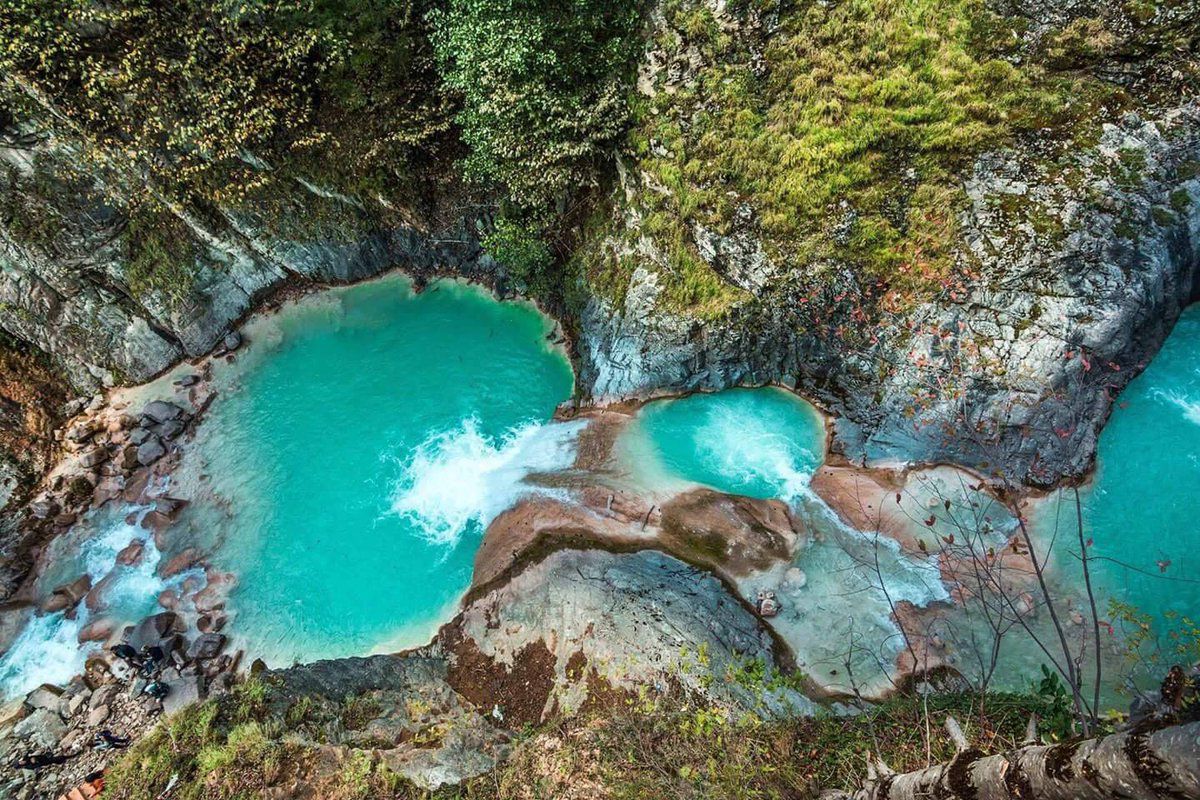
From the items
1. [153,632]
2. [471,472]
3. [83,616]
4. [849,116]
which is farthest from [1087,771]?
[83,616]

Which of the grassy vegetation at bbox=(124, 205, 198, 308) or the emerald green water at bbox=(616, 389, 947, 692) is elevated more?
the grassy vegetation at bbox=(124, 205, 198, 308)

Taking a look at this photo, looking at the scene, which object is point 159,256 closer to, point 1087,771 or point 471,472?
point 471,472

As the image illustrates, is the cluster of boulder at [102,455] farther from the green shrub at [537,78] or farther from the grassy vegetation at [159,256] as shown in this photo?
the green shrub at [537,78]

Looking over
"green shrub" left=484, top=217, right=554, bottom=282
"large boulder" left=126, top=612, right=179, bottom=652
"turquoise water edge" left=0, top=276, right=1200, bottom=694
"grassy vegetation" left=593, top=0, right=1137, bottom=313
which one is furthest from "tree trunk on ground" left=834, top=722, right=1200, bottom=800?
"large boulder" left=126, top=612, right=179, bottom=652

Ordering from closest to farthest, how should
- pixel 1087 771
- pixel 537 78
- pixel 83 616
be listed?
1. pixel 1087 771
2. pixel 537 78
3. pixel 83 616

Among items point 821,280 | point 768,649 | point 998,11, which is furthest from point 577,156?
point 768,649

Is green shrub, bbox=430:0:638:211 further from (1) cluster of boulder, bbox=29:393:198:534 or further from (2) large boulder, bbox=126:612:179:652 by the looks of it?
(2) large boulder, bbox=126:612:179:652

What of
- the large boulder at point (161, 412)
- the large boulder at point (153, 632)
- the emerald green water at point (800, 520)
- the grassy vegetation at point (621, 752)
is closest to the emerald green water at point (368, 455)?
the large boulder at point (161, 412)
